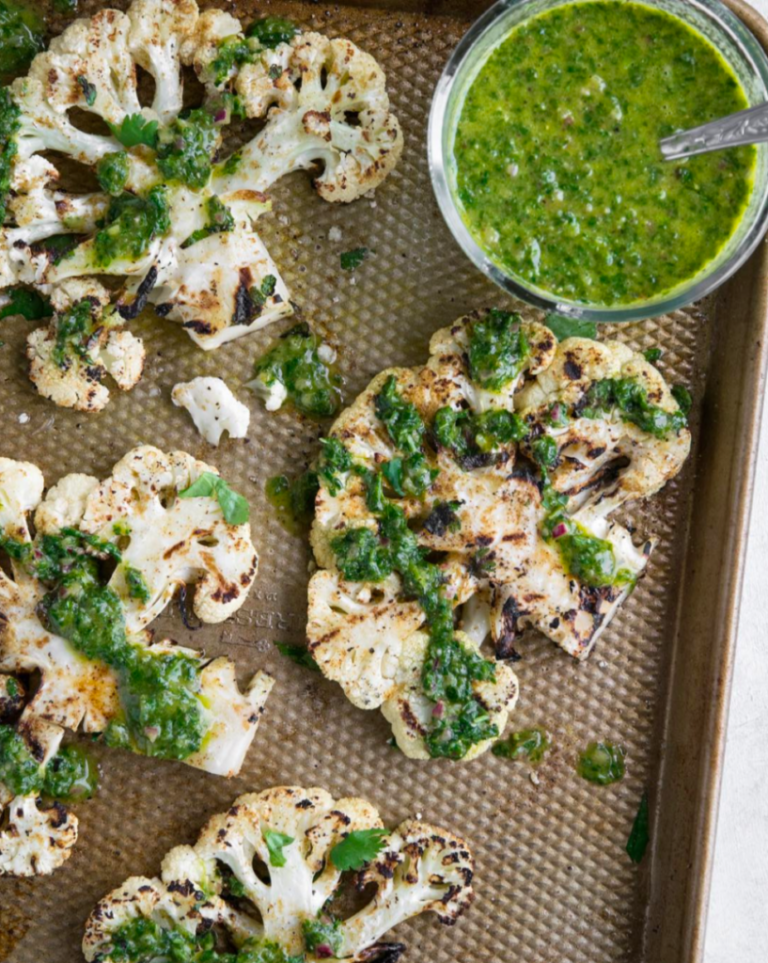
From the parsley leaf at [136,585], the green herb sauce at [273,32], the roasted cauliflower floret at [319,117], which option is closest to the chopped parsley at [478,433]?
the roasted cauliflower floret at [319,117]

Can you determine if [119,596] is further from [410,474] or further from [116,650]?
[410,474]

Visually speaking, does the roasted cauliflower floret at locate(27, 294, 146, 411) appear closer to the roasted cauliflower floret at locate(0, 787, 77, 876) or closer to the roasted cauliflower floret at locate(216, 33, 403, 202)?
the roasted cauliflower floret at locate(216, 33, 403, 202)

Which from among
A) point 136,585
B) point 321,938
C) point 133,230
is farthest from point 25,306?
point 321,938

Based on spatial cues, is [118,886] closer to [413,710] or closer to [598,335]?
[413,710]

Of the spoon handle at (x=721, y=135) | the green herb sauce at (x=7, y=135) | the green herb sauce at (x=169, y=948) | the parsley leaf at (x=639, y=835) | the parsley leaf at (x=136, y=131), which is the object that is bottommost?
the green herb sauce at (x=169, y=948)

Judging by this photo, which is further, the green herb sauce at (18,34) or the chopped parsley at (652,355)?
the chopped parsley at (652,355)

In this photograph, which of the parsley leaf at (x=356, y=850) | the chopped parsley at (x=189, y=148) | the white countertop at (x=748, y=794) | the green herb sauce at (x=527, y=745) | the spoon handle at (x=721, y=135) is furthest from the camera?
the white countertop at (x=748, y=794)

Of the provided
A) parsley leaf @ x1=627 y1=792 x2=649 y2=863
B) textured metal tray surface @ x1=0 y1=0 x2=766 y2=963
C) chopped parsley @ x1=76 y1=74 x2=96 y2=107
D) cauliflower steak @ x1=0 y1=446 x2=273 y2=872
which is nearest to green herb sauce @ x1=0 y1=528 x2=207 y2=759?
cauliflower steak @ x1=0 y1=446 x2=273 y2=872

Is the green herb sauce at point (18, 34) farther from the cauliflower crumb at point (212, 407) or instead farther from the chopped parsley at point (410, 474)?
the chopped parsley at point (410, 474)
